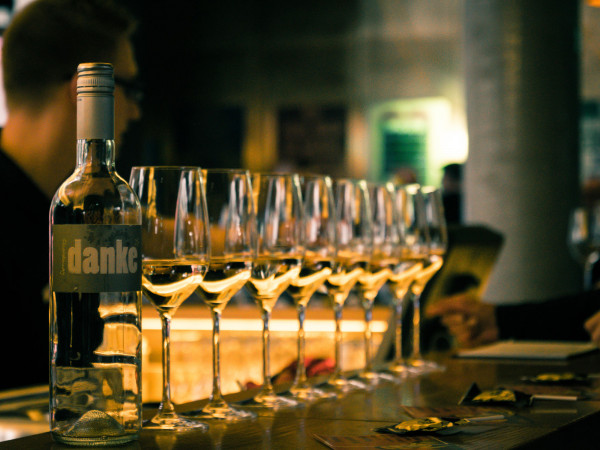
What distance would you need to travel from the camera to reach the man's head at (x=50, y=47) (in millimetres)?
2141

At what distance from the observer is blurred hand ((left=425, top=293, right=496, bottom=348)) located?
74.0 inches

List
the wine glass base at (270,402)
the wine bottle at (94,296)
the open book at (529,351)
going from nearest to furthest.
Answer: the wine bottle at (94,296)
the wine glass base at (270,402)
the open book at (529,351)

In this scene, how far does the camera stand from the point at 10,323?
197 cm

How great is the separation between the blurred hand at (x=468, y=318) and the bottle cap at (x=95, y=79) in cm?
116

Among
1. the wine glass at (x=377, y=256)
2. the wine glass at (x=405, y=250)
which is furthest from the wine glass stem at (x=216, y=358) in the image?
the wine glass at (x=405, y=250)

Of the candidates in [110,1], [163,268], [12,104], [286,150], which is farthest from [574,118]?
[286,150]

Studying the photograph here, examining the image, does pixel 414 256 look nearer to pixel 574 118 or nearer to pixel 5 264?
pixel 5 264

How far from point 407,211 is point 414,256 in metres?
0.08

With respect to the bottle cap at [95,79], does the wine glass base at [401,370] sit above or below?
below

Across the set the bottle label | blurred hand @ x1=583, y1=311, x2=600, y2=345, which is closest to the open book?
blurred hand @ x1=583, y1=311, x2=600, y2=345

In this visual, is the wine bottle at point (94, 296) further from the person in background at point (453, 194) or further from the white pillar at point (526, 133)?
the person in background at point (453, 194)

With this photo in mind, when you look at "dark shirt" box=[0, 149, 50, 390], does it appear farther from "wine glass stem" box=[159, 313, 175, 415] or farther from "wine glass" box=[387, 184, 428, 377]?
"wine glass stem" box=[159, 313, 175, 415]

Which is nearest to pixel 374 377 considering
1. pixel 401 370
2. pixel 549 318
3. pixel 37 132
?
pixel 401 370

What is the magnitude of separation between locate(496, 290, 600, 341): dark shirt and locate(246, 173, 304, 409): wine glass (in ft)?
3.55
